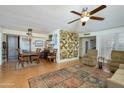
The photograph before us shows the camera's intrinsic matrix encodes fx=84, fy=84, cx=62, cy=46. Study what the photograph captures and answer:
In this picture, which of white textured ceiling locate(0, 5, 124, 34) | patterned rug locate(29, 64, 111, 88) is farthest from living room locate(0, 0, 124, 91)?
patterned rug locate(29, 64, 111, 88)

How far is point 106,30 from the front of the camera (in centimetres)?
591

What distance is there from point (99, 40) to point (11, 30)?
6433 millimetres

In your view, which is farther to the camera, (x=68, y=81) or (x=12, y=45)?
(x=12, y=45)

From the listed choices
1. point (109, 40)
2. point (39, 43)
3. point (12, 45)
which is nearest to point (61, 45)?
point (39, 43)

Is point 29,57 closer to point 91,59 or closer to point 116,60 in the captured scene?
point 91,59

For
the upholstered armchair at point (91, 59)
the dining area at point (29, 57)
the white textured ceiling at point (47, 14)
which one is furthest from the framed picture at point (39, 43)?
the upholstered armchair at point (91, 59)

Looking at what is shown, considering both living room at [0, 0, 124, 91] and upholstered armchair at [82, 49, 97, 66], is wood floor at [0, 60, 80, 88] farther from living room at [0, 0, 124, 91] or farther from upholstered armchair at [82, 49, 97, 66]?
upholstered armchair at [82, 49, 97, 66]

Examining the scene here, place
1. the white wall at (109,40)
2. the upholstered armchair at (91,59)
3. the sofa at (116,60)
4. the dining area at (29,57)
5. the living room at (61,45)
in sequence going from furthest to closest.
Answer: the white wall at (109,40) < the upholstered armchair at (91,59) < the dining area at (29,57) < the living room at (61,45) < the sofa at (116,60)

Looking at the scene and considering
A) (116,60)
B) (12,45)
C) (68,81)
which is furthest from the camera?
(12,45)

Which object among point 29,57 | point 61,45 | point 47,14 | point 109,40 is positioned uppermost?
point 47,14

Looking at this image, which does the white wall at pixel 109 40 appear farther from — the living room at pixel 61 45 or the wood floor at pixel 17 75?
the wood floor at pixel 17 75

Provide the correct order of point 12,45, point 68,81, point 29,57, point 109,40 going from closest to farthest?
1. point 68,81
2. point 29,57
3. point 109,40
4. point 12,45
